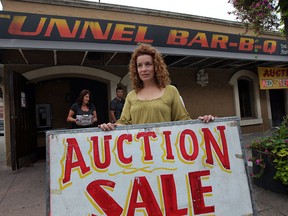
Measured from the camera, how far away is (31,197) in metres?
3.71

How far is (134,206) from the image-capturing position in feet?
5.29

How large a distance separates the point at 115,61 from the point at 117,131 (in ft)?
17.9

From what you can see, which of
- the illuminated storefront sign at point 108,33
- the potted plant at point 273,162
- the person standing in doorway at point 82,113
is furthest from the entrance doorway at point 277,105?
the person standing in doorway at point 82,113

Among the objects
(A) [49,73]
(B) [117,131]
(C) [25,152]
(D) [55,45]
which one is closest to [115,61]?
(A) [49,73]

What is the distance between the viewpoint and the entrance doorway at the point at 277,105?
10398 mm

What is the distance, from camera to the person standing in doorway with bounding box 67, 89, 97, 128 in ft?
15.3

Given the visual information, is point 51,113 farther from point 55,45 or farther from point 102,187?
point 102,187

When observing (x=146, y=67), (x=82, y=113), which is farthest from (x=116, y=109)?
(x=146, y=67)

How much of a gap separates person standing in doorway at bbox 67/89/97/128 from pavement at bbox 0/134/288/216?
4.37 feet

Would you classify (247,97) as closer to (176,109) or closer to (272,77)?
(272,77)

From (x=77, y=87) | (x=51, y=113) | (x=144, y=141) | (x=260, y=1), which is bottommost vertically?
(x=144, y=141)

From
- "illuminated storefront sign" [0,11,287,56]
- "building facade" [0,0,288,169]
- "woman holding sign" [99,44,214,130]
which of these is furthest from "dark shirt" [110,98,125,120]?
"woman holding sign" [99,44,214,130]

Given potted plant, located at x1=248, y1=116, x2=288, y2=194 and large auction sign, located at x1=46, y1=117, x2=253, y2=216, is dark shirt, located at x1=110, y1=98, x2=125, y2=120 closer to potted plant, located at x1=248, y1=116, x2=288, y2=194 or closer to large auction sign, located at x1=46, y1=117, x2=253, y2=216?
potted plant, located at x1=248, y1=116, x2=288, y2=194

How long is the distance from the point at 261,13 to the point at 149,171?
3.46m
